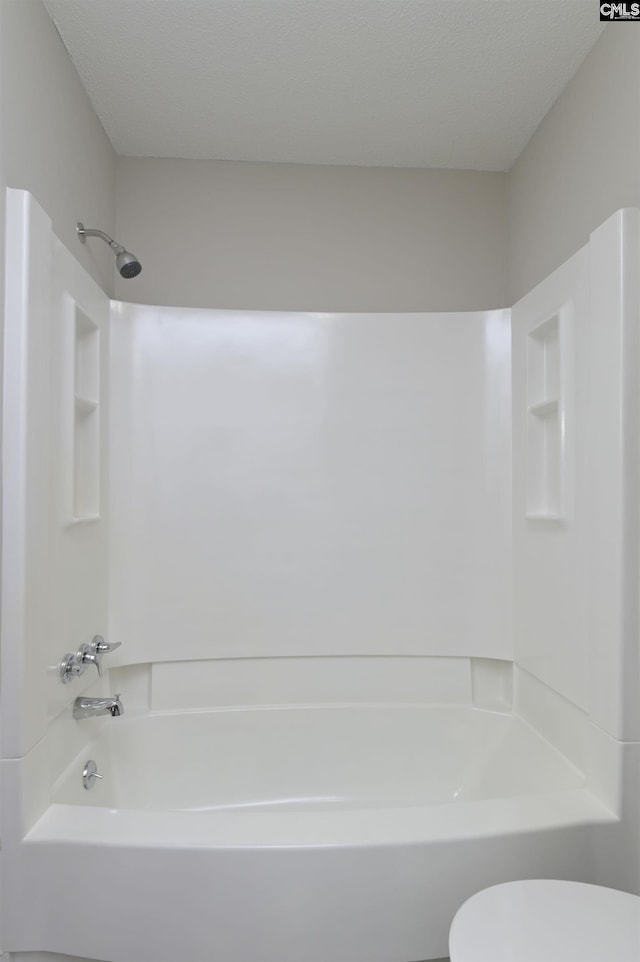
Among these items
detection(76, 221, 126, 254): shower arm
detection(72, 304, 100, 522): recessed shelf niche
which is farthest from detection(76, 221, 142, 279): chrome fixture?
detection(72, 304, 100, 522): recessed shelf niche

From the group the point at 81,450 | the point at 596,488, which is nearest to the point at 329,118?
the point at 81,450

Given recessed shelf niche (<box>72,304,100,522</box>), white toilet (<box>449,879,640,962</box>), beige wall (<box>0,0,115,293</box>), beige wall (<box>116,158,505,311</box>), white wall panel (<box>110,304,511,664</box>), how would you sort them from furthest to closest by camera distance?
beige wall (<box>116,158,505,311</box>) → white wall panel (<box>110,304,511,664</box>) → recessed shelf niche (<box>72,304,100,522</box>) → beige wall (<box>0,0,115,293</box>) → white toilet (<box>449,879,640,962</box>)

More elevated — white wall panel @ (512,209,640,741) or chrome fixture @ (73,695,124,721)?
white wall panel @ (512,209,640,741)

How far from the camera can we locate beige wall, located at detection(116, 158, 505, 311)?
2488mm

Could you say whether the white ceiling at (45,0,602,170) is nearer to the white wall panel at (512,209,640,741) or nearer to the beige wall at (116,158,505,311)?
the beige wall at (116,158,505,311)

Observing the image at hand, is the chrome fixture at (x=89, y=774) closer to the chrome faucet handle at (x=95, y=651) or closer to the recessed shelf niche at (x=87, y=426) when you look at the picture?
the chrome faucet handle at (x=95, y=651)

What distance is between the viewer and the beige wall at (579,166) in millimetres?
1704

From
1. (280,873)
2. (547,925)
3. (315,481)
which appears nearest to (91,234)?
(315,481)

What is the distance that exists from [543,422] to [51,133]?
65.8 inches

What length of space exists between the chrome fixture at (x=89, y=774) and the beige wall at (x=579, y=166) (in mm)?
2071

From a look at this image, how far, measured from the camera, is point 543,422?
7.00 ft

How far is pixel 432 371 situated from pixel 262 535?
0.84 meters

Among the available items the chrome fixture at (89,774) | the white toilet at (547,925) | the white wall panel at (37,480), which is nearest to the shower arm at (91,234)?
the white wall panel at (37,480)

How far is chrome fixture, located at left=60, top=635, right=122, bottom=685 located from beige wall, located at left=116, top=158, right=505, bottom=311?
129 centimetres
